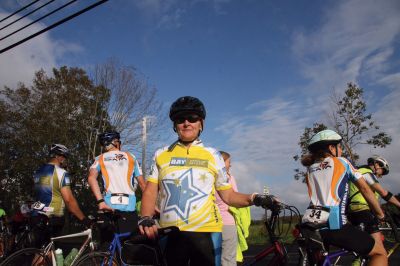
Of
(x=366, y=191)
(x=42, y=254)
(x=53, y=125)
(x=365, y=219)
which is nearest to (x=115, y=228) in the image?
(x=42, y=254)

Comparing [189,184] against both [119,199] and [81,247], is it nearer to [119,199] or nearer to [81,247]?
[81,247]

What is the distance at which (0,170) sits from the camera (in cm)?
2778

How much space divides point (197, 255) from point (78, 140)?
25456mm

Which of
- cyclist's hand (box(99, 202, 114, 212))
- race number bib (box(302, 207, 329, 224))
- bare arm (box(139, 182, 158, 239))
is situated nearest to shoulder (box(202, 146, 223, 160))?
bare arm (box(139, 182, 158, 239))

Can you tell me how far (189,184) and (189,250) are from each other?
0.48 metres

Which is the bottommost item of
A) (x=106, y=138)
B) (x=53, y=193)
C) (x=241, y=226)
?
(x=241, y=226)

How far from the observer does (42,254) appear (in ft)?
15.4

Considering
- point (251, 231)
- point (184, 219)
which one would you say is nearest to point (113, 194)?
point (184, 219)

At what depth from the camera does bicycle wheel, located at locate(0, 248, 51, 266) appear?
175 inches

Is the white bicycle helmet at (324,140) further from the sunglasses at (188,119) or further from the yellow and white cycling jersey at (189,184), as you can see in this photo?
the sunglasses at (188,119)

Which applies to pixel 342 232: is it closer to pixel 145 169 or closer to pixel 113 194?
pixel 113 194

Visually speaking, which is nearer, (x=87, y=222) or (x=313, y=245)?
(x=313, y=245)

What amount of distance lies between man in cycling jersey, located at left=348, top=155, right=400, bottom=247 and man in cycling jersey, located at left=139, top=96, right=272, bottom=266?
2.96m

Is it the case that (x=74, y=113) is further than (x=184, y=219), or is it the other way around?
(x=74, y=113)
